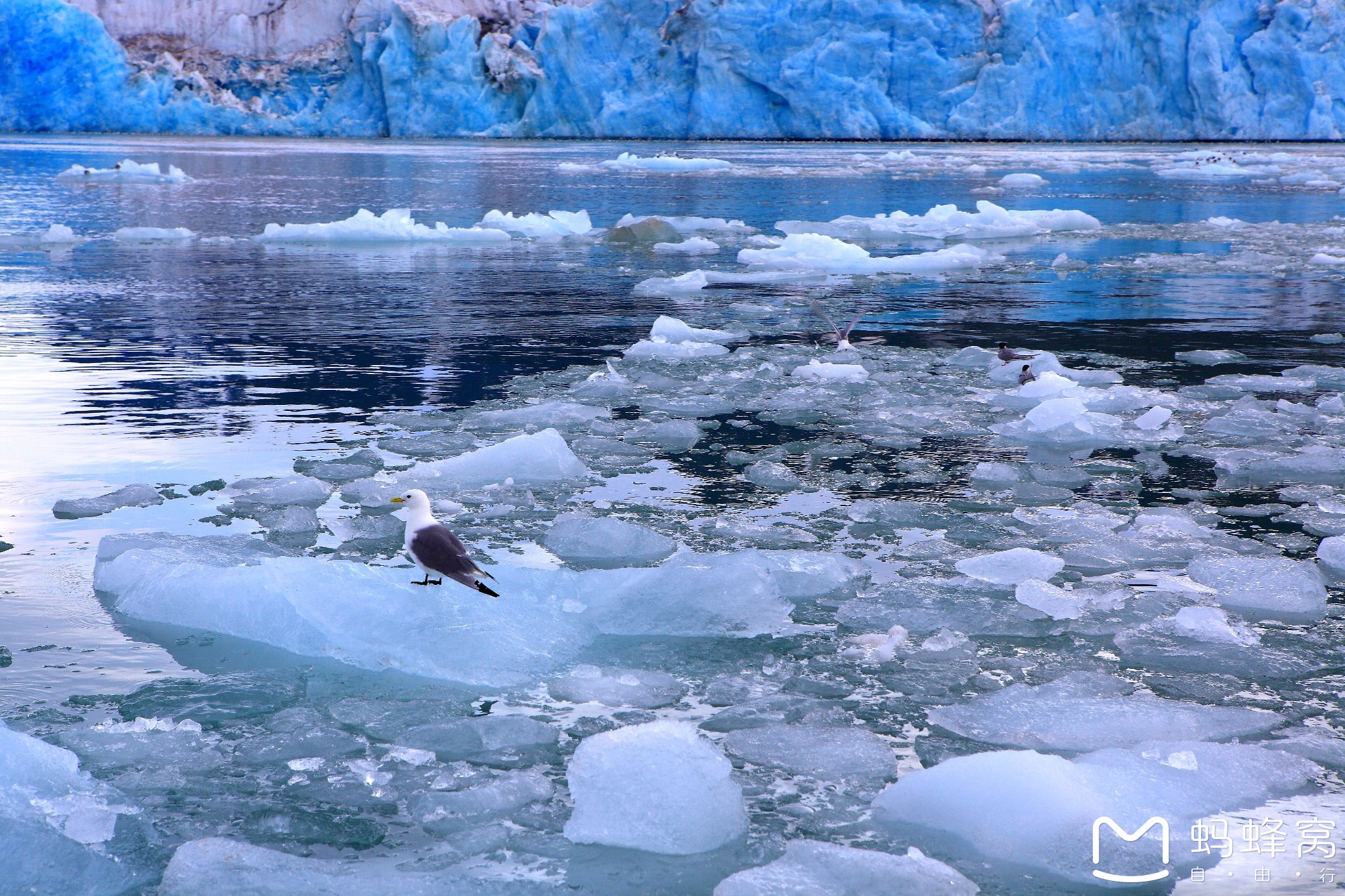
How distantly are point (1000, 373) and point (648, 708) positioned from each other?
436cm

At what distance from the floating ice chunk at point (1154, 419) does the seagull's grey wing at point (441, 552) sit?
358 centimetres

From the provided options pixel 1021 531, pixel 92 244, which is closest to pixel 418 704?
pixel 1021 531

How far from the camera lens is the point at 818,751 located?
260 cm

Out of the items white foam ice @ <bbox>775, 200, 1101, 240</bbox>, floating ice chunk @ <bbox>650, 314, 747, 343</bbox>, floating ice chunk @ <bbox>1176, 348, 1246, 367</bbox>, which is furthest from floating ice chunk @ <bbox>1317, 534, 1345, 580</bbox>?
white foam ice @ <bbox>775, 200, 1101, 240</bbox>

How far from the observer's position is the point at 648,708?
9.30ft

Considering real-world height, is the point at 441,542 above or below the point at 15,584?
above

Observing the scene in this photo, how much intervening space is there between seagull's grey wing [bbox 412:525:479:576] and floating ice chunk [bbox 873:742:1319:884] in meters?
1.26

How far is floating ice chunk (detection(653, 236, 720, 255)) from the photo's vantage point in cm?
1318

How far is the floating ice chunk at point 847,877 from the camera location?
2.09m

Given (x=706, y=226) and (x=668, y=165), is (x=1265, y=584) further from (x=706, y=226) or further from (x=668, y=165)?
(x=668, y=165)

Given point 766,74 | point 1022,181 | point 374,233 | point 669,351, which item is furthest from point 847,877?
point 766,74

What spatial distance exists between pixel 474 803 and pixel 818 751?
29.3 inches

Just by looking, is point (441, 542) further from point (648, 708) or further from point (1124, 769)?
point (1124, 769)

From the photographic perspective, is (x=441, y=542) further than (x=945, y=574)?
No
